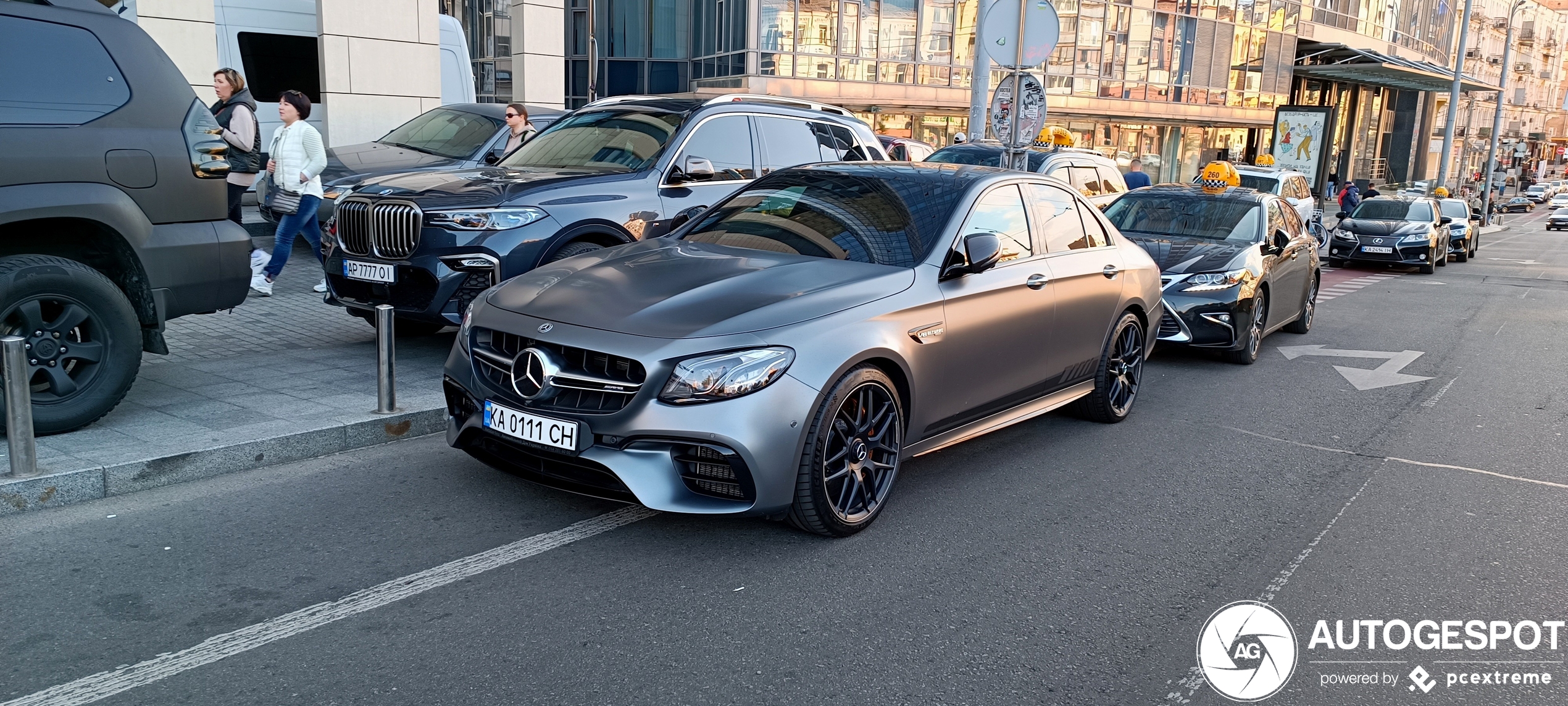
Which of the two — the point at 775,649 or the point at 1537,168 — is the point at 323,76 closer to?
the point at 775,649

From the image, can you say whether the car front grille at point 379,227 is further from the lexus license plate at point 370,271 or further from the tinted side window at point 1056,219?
the tinted side window at point 1056,219

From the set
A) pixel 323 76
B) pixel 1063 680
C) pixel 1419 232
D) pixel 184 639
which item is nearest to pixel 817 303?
pixel 1063 680

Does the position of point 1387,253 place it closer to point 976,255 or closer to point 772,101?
point 772,101

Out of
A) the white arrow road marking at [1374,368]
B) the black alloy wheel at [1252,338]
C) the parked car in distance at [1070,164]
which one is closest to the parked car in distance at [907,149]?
the parked car in distance at [1070,164]

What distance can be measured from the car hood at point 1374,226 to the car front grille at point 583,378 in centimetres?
2063

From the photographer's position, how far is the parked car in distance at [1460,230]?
2528 centimetres

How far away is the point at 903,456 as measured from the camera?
5094 millimetres

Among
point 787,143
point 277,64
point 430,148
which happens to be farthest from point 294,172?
point 277,64

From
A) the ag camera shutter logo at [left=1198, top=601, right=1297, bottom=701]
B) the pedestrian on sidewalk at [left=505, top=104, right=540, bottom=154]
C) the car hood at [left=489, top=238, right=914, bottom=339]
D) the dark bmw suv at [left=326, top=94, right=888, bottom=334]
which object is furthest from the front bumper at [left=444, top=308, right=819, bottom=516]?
the pedestrian on sidewalk at [left=505, top=104, right=540, bottom=154]

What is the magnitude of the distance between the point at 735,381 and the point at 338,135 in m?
13.2

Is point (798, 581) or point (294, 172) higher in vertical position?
point (294, 172)

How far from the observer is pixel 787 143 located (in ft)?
29.0

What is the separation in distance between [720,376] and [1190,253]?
681cm

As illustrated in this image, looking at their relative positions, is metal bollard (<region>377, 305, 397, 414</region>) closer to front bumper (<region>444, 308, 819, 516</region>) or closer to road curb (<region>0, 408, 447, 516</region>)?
road curb (<region>0, 408, 447, 516</region>)
